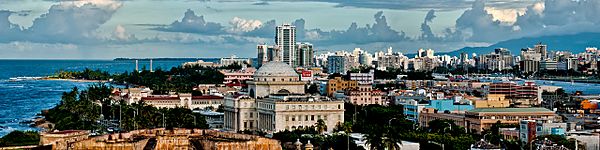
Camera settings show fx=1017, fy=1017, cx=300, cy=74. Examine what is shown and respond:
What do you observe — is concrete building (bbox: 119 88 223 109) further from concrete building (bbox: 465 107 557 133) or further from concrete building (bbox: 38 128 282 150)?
concrete building (bbox: 38 128 282 150)

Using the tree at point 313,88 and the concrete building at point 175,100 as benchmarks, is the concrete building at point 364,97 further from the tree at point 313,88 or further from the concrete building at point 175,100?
the tree at point 313,88

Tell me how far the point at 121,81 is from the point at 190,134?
131097mm

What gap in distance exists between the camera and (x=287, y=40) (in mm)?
180125

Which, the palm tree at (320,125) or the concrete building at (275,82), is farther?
the concrete building at (275,82)

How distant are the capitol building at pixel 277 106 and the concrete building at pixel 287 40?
109 metres

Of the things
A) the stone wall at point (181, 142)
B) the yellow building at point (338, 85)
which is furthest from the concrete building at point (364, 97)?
the stone wall at point (181, 142)

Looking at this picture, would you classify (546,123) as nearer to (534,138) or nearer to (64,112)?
(534,138)

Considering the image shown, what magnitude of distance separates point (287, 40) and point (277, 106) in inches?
4777

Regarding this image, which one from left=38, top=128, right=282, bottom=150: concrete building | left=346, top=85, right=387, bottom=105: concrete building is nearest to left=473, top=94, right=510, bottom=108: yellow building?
left=346, top=85, right=387, bottom=105: concrete building

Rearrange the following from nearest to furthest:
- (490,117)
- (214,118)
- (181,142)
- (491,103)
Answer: (181,142) < (490,117) < (491,103) < (214,118)

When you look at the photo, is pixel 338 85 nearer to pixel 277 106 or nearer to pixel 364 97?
pixel 364 97

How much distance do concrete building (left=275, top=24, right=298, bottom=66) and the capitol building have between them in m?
109

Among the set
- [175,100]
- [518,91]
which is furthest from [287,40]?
[175,100]

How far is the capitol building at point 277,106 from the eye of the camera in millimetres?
59469
